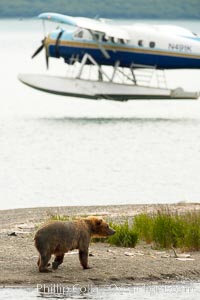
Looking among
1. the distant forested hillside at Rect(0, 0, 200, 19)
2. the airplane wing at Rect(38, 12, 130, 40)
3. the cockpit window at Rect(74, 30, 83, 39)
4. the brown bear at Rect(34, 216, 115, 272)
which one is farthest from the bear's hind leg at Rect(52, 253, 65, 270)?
the distant forested hillside at Rect(0, 0, 200, 19)

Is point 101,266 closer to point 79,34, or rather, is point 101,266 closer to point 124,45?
point 79,34

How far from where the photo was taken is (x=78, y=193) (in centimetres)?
2734

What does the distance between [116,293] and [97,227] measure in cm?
105

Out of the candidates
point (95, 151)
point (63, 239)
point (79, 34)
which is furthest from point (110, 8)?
point (63, 239)

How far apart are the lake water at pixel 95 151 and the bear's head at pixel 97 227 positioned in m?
9.83

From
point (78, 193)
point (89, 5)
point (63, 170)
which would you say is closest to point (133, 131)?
point (63, 170)

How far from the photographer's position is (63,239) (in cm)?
1366

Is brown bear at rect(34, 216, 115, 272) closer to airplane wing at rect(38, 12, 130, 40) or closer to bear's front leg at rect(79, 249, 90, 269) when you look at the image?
bear's front leg at rect(79, 249, 90, 269)

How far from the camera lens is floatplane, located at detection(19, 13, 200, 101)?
44.4m

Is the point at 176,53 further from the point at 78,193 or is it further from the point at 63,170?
the point at 78,193

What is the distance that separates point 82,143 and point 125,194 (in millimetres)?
13258

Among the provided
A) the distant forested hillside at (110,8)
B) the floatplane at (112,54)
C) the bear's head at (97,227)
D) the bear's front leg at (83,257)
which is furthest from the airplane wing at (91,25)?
the distant forested hillside at (110,8)

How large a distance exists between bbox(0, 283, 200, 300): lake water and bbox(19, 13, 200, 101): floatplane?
101ft

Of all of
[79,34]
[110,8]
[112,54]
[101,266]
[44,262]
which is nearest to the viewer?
[44,262]
